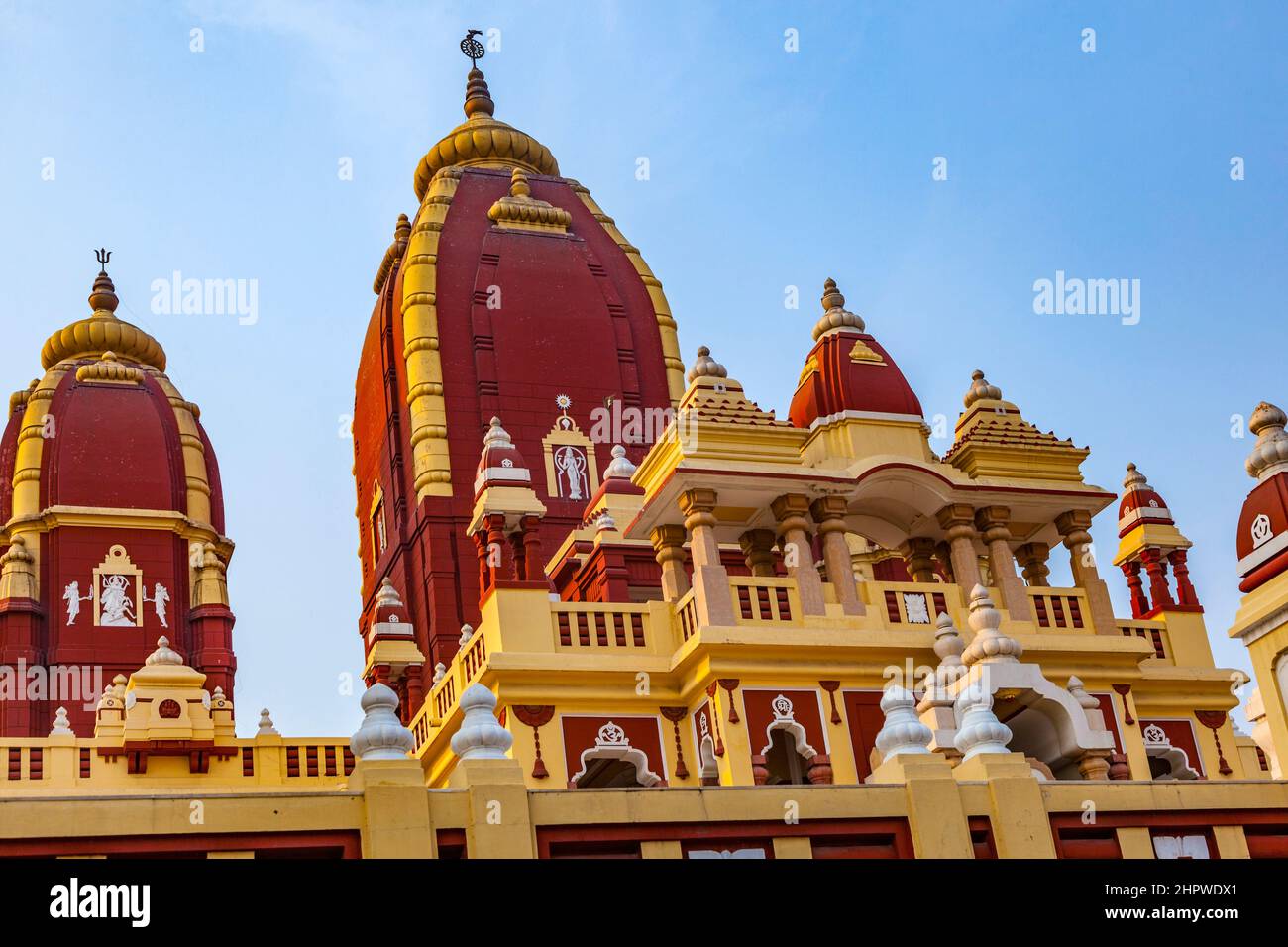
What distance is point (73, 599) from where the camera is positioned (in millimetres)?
29984

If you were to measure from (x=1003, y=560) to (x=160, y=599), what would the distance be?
16156mm

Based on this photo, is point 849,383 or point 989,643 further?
point 849,383

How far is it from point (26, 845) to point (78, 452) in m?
22.8

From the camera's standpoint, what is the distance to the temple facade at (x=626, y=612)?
37.5 ft

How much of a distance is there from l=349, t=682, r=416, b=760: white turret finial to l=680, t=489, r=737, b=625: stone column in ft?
24.5

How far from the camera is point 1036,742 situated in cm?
1748

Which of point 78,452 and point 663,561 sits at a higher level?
point 78,452

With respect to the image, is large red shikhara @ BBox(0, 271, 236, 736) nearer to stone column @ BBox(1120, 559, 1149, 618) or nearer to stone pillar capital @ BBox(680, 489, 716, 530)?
stone pillar capital @ BBox(680, 489, 716, 530)

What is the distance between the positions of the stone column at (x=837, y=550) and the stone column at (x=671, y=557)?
4.89 ft

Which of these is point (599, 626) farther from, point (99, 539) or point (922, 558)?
point (99, 539)

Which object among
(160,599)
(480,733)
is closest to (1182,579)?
(480,733)

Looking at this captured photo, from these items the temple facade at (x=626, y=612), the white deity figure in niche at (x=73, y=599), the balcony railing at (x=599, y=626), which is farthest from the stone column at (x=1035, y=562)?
the white deity figure in niche at (x=73, y=599)
